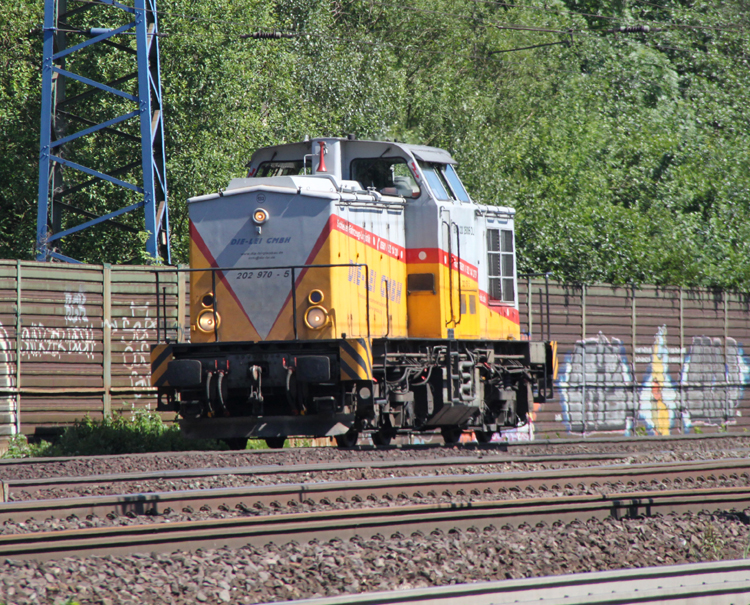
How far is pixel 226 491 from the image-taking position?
685cm

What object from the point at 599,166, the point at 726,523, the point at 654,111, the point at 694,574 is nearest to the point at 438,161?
the point at 726,523

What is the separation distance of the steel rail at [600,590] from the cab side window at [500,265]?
790 cm

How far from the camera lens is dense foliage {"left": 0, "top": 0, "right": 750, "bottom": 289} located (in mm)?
18562

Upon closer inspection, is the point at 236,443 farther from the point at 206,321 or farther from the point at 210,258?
the point at 210,258

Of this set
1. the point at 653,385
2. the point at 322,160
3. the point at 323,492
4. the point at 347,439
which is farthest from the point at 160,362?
the point at 653,385

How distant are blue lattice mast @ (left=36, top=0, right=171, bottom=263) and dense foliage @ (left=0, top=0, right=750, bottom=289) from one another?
0.91 m

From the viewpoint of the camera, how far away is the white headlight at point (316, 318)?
34.5ft

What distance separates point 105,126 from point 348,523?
12.0 meters

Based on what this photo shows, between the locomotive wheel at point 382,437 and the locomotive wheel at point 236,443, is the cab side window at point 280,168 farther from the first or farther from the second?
the locomotive wheel at point 382,437

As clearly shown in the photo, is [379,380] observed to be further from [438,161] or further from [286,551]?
[286,551]

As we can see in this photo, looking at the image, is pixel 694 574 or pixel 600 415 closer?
pixel 694 574

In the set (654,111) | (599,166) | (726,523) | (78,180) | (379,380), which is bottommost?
(726,523)

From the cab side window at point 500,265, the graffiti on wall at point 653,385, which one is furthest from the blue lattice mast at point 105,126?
the graffiti on wall at point 653,385

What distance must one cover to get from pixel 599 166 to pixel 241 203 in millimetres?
18019
